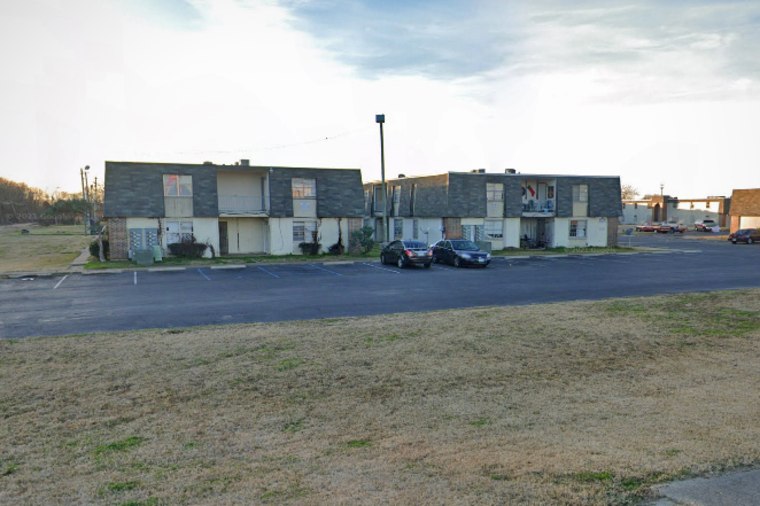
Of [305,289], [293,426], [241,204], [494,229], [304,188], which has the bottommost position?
[305,289]

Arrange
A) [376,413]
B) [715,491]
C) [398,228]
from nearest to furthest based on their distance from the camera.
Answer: [715,491]
[376,413]
[398,228]

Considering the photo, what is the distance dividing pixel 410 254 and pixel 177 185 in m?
15.6

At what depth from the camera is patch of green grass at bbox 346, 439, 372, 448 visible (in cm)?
579

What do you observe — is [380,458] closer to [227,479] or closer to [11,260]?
[227,479]

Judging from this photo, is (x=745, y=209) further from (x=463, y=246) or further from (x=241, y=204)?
(x=241, y=204)

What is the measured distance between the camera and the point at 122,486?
4879 mm

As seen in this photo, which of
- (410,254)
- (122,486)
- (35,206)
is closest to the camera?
(122,486)

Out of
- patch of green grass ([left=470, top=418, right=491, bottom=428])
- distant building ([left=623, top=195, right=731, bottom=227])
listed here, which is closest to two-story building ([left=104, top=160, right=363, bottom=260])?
patch of green grass ([left=470, top=418, right=491, bottom=428])

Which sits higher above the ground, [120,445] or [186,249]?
[186,249]

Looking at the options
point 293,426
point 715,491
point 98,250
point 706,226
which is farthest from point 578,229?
point 715,491

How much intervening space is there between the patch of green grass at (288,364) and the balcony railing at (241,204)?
2708 centimetres

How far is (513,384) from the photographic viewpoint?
817cm

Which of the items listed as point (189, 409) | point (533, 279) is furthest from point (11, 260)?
point (189, 409)

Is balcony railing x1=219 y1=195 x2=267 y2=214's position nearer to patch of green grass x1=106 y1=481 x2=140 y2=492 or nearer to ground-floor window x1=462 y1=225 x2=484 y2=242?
ground-floor window x1=462 y1=225 x2=484 y2=242
